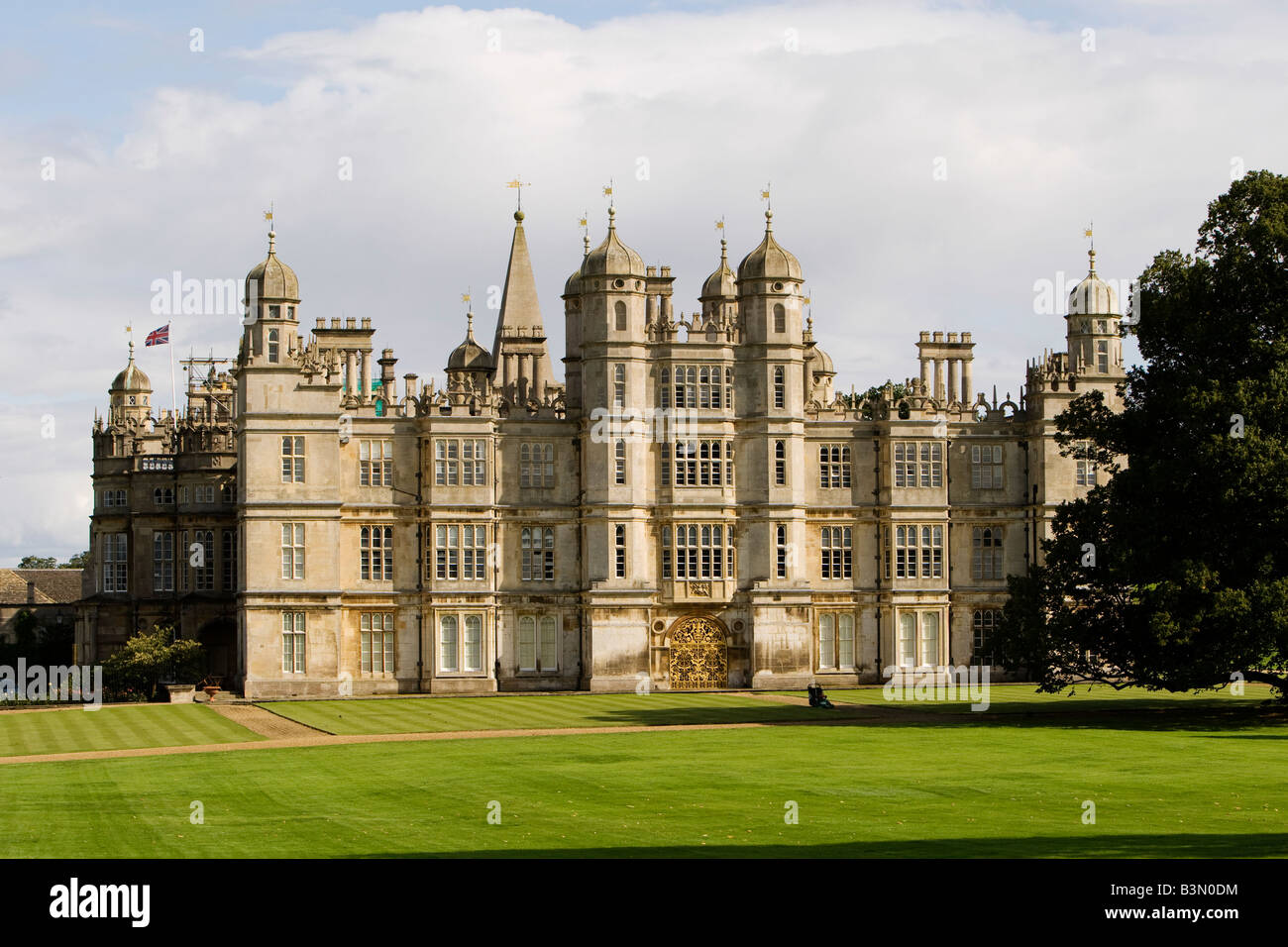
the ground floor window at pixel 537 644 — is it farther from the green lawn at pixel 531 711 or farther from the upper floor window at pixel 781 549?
the upper floor window at pixel 781 549

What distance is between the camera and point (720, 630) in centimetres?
7331

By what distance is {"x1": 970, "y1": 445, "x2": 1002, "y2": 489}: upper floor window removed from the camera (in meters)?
76.6

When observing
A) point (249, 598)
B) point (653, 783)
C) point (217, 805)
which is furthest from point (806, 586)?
point (217, 805)

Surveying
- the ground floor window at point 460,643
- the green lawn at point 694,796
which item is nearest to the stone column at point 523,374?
the ground floor window at point 460,643

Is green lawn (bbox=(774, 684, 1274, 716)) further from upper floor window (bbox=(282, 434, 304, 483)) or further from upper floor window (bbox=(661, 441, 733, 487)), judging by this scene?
upper floor window (bbox=(282, 434, 304, 483))

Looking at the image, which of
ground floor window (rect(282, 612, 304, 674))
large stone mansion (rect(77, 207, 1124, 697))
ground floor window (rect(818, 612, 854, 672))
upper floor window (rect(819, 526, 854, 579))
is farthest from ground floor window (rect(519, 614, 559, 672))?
upper floor window (rect(819, 526, 854, 579))

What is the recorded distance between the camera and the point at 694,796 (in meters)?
32.8

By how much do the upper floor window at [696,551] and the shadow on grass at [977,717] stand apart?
13164mm

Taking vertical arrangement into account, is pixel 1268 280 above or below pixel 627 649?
above

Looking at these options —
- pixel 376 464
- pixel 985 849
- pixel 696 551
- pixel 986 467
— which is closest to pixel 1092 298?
pixel 986 467

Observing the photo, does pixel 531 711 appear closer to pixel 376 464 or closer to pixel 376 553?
pixel 376 553
